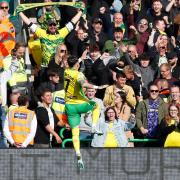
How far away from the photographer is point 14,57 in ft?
76.7

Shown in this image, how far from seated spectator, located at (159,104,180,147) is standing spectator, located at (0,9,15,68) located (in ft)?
14.4

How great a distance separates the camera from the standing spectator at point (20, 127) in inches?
808

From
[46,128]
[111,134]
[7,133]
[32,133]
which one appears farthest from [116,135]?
[7,133]

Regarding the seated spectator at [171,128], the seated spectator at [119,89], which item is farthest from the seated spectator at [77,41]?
the seated spectator at [171,128]

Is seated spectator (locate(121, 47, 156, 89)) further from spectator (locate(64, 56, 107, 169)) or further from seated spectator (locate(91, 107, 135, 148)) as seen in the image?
spectator (locate(64, 56, 107, 169))

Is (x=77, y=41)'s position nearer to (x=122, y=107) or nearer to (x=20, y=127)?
Answer: (x=122, y=107)

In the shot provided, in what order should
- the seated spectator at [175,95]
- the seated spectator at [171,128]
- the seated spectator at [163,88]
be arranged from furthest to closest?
the seated spectator at [163,88], the seated spectator at [175,95], the seated spectator at [171,128]

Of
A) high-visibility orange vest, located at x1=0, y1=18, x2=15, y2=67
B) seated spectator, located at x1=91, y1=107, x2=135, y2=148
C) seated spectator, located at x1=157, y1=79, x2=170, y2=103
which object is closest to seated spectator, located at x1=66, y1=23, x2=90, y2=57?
high-visibility orange vest, located at x1=0, y1=18, x2=15, y2=67

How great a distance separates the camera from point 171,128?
20.9m

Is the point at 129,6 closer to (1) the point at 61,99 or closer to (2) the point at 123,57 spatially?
(2) the point at 123,57

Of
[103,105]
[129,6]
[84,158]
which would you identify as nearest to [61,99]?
[103,105]

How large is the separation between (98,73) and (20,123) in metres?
3.26

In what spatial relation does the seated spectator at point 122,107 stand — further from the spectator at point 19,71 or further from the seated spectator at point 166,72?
the spectator at point 19,71

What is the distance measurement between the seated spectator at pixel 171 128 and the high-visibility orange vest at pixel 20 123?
2.32 meters
